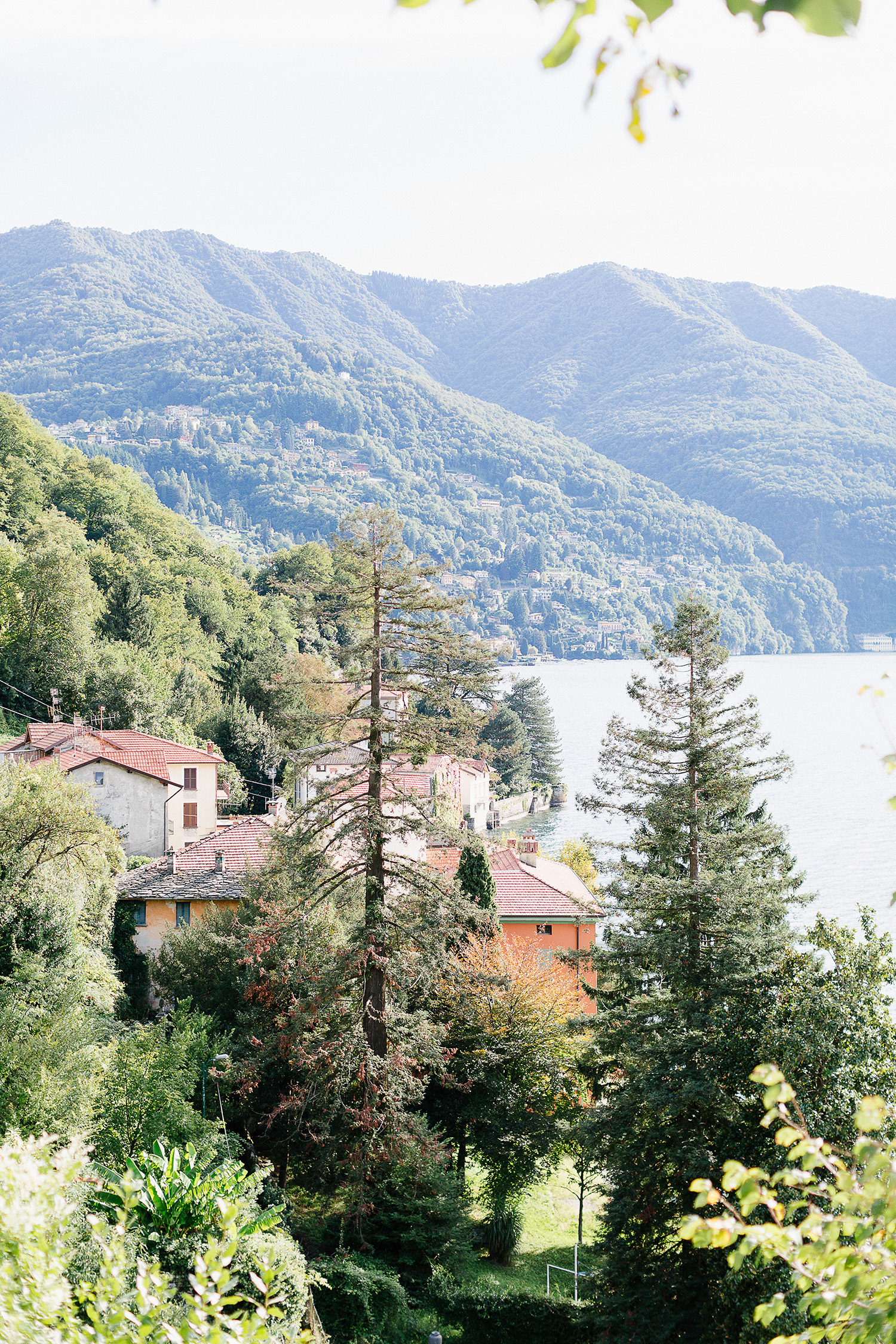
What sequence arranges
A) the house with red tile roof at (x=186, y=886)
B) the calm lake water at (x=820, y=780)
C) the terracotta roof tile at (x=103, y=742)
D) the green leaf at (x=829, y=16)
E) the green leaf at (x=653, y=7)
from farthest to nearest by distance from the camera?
the calm lake water at (x=820, y=780), the terracotta roof tile at (x=103, y=742), the house with red tile roof at (x=186, y=886), the green leaf at (x=653, y=7), the green leaf at (x=829, y=16)

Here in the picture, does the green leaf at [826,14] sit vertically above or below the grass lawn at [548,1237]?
above

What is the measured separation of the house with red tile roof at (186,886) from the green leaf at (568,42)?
2562cm

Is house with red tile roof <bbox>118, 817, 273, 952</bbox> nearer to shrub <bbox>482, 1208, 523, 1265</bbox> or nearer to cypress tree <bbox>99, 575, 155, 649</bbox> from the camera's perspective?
shrub <bbox>482, 1208, 523, 1265</bbox>

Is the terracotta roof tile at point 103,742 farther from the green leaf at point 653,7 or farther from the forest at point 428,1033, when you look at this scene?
the green leaf at point 653,7

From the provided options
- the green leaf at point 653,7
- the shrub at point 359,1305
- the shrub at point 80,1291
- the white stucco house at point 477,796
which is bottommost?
the shrub at point 359,1305

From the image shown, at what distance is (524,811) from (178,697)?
104ft

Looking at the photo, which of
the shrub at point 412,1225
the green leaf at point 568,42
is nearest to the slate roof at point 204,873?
the shrub at point 412,1225

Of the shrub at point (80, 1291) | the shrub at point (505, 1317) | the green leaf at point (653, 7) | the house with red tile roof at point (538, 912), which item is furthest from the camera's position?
the house with red tile roof at point (538, 912)

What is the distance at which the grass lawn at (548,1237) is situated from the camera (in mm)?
20141

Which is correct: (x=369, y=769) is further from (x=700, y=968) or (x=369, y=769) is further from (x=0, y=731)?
(x=0, y=731)

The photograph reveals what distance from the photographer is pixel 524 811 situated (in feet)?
259

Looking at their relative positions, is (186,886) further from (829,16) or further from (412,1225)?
(829,16)

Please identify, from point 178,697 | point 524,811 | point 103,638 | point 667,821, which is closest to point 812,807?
point 524,811

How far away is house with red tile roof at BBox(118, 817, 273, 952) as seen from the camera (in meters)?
28.2
